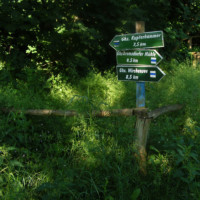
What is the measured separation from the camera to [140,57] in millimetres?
2756

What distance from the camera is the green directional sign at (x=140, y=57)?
2643mm

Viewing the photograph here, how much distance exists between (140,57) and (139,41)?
0.56ft

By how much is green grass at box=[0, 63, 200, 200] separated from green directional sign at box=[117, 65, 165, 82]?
1.46ft

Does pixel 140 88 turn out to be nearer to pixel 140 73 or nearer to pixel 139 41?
pixel 140 73

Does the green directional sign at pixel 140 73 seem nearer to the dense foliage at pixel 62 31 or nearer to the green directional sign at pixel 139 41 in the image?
the green directional sign at pixel 139 41

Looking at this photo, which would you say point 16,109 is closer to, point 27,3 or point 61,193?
point 61,193

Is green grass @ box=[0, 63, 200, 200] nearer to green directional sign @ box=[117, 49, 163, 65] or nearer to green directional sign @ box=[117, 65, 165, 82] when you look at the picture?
green directional sign @ box=[117, 65, 165, 82]

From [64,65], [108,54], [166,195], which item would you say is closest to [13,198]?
[166,195]

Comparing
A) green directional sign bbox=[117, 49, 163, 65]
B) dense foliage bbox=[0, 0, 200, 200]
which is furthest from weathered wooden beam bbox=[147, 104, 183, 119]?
green directional sign bbox=[117, 49, 163, 65]

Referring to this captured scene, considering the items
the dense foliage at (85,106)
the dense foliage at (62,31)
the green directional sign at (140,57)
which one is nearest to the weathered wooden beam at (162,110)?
the dense foliage at (85,106)

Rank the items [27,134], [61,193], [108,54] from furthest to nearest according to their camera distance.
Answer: [108,54], [27,134], [61,193]

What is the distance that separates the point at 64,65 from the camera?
6.32 m

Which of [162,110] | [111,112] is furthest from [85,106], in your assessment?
[162,110]

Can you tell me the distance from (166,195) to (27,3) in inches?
174
